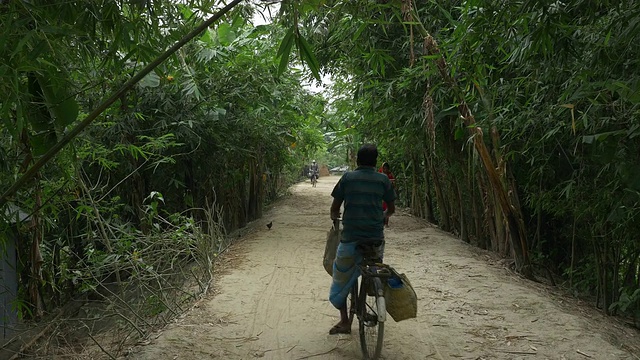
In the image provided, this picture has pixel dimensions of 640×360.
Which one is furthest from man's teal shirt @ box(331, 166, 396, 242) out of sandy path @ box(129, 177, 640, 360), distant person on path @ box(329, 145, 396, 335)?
sandy path @ box(129, 177, 640, 360)

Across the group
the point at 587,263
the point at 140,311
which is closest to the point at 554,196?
the point at 587,263

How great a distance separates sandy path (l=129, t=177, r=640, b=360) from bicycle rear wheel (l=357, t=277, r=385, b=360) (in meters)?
0.18

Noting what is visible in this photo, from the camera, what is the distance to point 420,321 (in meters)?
5.13

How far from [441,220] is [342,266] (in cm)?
896

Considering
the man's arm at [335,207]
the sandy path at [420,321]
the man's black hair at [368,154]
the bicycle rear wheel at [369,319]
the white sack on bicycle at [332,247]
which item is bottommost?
the sandy path at [420,321]

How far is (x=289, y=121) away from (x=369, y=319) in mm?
9079

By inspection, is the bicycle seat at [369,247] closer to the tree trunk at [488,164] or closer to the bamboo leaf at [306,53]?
the bamboo leaf at [306,53]

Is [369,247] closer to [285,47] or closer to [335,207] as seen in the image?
[335,207]

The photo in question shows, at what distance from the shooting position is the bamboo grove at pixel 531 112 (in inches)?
142

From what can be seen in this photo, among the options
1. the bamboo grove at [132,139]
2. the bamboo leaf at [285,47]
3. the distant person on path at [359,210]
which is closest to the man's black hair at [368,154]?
the distant person on path at [359,210]

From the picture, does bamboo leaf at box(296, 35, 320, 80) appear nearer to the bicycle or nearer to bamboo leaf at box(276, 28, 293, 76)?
bamboo leaf at box(276, 28, 293, 76)

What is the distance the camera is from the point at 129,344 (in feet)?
15.2

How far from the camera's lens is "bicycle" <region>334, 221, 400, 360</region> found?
12.3ft

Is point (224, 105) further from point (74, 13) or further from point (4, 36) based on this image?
point (4, 36)
